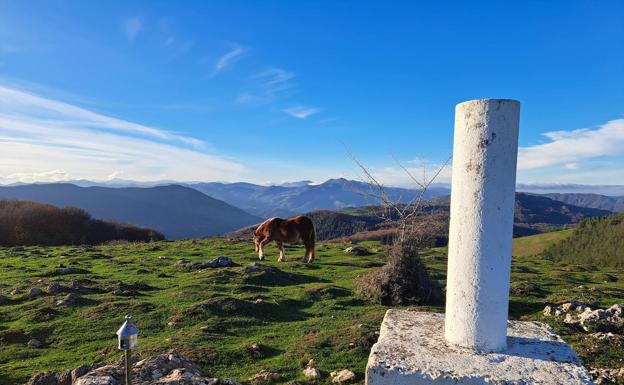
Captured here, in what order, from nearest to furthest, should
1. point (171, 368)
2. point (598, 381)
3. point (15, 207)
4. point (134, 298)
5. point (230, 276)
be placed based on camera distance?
point (171, 368), point (598, 381), point (134, 298), point (230, 276), point (15, 207)

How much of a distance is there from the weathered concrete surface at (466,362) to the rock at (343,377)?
9.91 feet

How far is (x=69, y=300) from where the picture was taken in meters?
12.4

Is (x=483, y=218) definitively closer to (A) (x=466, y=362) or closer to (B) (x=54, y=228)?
(A) (x=466, y=362)

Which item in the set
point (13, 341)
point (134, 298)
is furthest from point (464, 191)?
point (134, 298)

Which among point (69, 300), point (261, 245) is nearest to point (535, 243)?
point (261, 245)

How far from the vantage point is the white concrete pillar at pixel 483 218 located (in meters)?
4.39

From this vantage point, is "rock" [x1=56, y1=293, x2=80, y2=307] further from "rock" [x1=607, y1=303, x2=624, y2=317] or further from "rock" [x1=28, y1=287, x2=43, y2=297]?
"rock" [x1=607, y1=303, x2=624, y2=317]

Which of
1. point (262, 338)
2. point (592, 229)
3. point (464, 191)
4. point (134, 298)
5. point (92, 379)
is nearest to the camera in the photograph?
point (464, 191)

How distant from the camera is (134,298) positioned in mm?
13109

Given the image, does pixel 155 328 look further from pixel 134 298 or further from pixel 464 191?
pixel 464 191

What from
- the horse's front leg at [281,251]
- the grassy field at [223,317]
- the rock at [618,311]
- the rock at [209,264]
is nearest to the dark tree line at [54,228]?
the rock at [209,264]

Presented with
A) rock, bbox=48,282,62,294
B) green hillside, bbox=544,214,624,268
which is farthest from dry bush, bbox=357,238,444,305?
green hillside, bbox=544,214,624,268

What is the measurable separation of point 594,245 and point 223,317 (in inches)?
2712

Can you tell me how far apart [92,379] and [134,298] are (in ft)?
25.2
